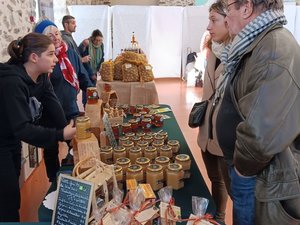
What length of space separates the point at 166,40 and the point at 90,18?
2.08 metres

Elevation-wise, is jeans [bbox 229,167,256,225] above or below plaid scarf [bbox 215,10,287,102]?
below

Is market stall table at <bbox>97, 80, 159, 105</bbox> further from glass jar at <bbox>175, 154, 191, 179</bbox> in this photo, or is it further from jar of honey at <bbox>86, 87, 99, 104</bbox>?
glass jar at <bbox>175, 154, 191, 179</bbox>

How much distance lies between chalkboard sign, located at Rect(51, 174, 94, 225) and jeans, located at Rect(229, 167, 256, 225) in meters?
0.63

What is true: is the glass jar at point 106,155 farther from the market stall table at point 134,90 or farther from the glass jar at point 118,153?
the market stall table at point 134,90

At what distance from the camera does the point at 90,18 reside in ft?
26.3

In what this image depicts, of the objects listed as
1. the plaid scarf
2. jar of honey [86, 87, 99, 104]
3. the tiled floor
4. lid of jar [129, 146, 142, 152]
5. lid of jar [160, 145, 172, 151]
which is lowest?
the tiled floor

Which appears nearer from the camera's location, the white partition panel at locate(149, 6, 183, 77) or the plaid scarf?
the plaid scarf

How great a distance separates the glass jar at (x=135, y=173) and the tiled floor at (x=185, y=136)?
1.29 metres

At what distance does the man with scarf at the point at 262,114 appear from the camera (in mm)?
1082

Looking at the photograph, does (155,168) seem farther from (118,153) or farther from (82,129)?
(82,129)

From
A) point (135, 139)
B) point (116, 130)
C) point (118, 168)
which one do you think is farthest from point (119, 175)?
point (116, 130)

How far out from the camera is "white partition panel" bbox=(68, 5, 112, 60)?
792cm

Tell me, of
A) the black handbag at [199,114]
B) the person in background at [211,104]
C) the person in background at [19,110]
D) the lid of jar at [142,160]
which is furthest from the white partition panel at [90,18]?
the lid of jar at [142,160]

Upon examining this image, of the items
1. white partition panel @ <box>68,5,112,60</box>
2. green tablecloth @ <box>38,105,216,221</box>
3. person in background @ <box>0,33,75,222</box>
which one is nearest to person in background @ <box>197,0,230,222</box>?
green tablecloth @ <box>38,105,216,221</box>
